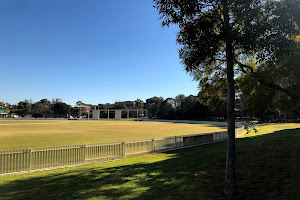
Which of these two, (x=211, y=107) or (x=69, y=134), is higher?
(x=211, y=107)

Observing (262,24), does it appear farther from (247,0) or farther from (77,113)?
(77,113)

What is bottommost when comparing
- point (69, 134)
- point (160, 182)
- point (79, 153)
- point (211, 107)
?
point (69, 134)

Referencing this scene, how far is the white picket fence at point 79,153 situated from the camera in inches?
379

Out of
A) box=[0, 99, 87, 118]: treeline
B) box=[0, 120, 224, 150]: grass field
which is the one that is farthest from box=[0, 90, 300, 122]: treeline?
box=[0, 120, 224, 150]: grass field

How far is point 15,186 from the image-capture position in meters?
7.19

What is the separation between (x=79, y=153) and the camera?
10.8 metres

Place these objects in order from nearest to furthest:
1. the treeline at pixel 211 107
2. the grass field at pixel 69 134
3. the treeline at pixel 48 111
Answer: the treeline at pixel 211 107
the grass field at pixel 69 134
the treeline at pixel 48 111

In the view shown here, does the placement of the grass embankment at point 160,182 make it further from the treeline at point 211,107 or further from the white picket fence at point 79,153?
the treeline at point 211,107

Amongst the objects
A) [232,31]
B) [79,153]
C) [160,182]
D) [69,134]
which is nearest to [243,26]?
[232,31]

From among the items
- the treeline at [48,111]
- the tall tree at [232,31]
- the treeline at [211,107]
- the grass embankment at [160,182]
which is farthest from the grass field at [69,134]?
the treeline at [48,111]

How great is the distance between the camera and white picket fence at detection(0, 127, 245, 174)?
379 inches

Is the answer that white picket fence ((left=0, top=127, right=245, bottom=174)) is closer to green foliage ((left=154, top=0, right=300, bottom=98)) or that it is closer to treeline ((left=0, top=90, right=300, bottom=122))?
treeline ((left=0, top=90, right=300, bottom=122))

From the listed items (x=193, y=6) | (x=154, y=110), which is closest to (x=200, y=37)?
(x=193, y=6)

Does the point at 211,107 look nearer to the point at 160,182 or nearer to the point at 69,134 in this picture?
the point at 160,182
